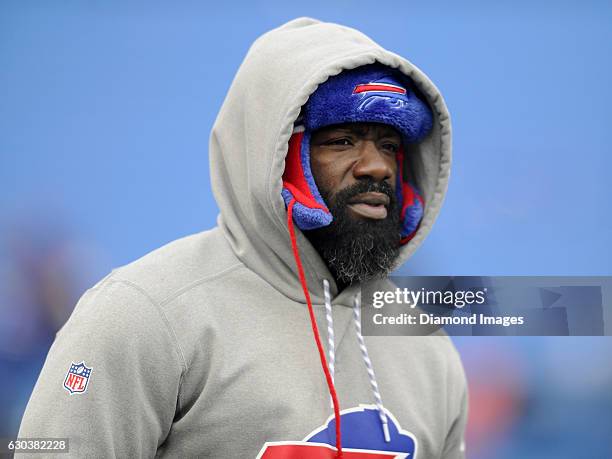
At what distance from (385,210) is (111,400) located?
69cm

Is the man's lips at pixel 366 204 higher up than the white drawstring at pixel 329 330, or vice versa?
the man's lips at pixel 366 204

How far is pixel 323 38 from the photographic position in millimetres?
1591

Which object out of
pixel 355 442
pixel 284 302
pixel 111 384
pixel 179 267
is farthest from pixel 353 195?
pixel 111 384

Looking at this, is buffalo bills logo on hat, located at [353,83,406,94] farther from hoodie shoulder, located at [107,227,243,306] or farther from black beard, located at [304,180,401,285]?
hoodie shoulder, located at [107,227,243,306]

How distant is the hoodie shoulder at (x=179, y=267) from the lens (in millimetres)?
1432

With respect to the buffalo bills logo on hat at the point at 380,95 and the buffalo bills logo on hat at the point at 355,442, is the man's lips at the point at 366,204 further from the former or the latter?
the buffalo bills logo on hat at the point at 355,442

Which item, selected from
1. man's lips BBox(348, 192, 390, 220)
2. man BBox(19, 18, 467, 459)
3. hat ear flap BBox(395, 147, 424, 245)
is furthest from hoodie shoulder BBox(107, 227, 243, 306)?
hat ear flap BBox(395, 147, 424, 245)

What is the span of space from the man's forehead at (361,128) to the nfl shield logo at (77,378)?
2.22 feet

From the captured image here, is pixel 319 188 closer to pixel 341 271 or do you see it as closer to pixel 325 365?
pixel 341 271

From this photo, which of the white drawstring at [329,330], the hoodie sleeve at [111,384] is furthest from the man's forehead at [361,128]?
the hoodie sleeve at [111,384]

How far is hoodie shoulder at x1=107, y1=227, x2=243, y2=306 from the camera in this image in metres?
1.43

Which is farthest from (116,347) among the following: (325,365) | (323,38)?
(323,38)

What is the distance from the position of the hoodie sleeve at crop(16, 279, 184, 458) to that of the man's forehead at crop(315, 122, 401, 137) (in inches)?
20.6

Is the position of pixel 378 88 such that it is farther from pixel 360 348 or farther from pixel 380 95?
pixel 360 348
